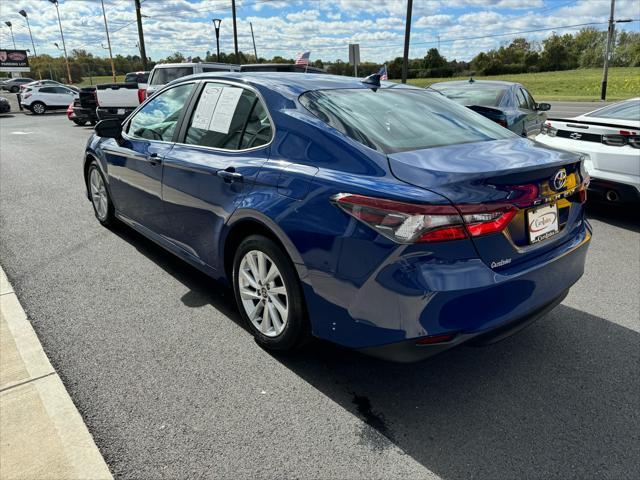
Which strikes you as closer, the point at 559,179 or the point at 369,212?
the point at 369,212

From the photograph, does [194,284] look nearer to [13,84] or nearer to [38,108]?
[38,108]

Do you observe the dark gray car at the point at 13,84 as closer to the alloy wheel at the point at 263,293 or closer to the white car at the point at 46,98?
the white car at the point at 46,98

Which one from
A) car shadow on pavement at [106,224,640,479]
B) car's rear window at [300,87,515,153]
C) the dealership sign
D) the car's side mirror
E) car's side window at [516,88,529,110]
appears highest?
the dealership sign

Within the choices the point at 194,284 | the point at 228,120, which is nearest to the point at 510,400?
the point at 228,120

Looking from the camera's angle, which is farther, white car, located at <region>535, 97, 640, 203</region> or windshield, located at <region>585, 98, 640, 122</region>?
windshield, located at <region>585, 98, 640, 122</region>

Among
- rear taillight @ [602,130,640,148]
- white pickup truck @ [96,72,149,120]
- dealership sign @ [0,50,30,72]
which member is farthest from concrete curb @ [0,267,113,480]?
dealership sign @ [0,50,30,72]

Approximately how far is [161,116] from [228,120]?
3.70ft

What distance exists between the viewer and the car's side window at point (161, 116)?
12.9 ft

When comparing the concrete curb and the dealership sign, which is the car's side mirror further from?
the dealership sign

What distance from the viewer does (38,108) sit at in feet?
90.5

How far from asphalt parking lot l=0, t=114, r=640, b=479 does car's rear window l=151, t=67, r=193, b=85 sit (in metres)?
10.6

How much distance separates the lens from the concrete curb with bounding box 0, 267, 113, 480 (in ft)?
7.23

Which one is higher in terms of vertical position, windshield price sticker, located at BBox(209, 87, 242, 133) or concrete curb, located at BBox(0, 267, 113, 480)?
windshield price sticker, located at BBox(209, 87, 242, 133)

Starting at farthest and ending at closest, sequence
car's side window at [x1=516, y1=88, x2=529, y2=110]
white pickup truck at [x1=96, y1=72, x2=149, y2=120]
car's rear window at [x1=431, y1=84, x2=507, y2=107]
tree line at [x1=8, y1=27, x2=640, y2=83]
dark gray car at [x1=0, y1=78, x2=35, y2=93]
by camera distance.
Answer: tree line at [x1=8, y1=27, x2=640, y2=83] → dark gray car at [x1=0, y1=78, x2=35, y2=93] → white pickup truck at [x1=96, y1=72, x2=149, y2=120] → car's side window at [x1=516, y1=88, x2=529, y2=110] → car's rear window at [x1=431, y1=84, x2=507, y2=107]
